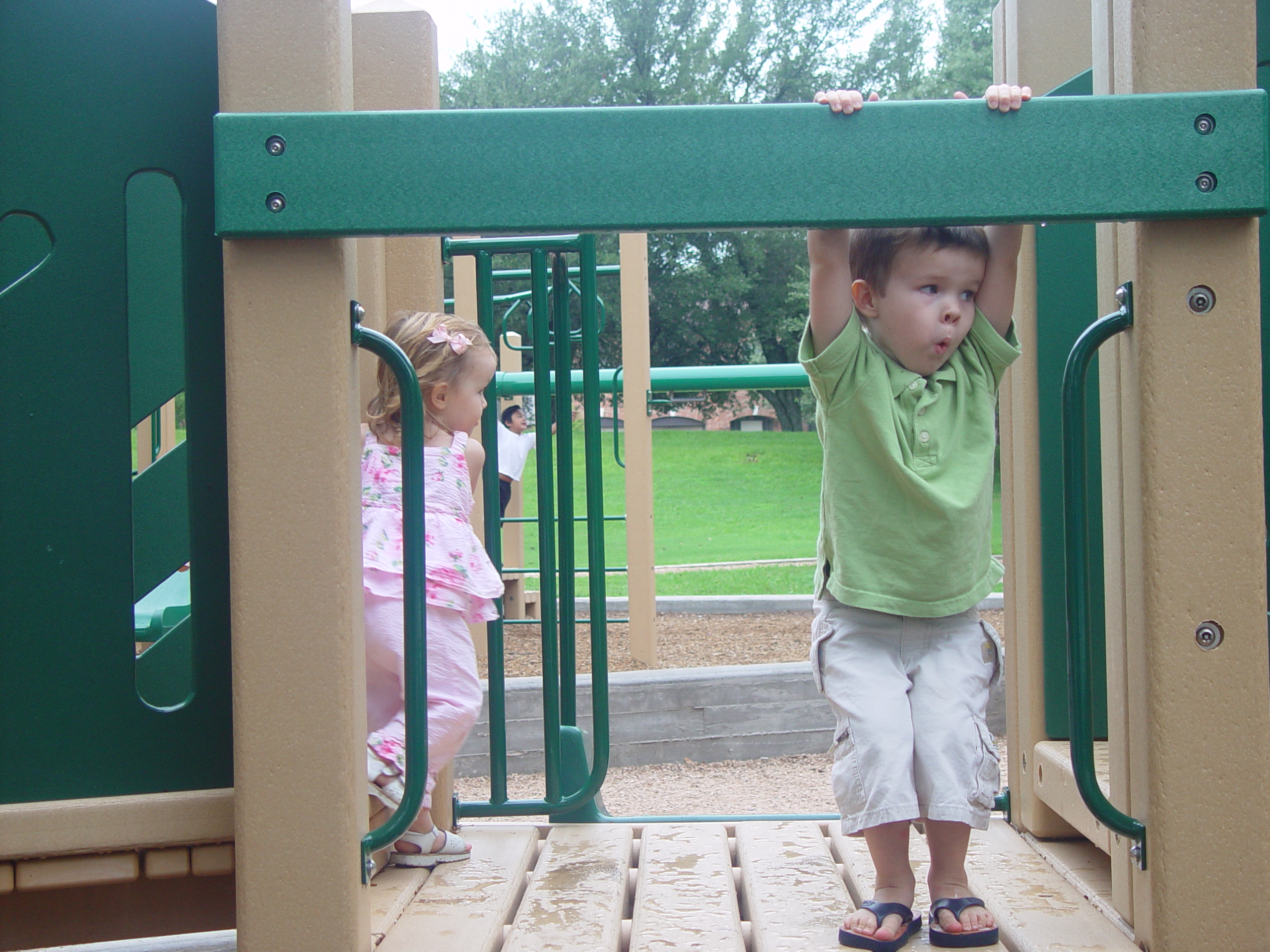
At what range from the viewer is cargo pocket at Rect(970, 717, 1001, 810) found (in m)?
1.64

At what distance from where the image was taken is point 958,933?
5.06 feet

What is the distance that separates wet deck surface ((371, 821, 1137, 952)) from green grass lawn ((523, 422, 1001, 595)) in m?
3.18

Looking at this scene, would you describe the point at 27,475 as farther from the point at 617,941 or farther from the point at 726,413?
the point at 726,413

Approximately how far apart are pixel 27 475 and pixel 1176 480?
4.73 ft

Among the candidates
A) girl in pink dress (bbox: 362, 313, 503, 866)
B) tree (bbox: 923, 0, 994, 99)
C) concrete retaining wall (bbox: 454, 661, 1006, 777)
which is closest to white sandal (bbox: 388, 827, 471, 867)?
girl in pink dress (bbox: 362, 313, 503, 866)

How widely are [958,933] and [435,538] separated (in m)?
1.15

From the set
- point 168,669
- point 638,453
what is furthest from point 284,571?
point 638,453

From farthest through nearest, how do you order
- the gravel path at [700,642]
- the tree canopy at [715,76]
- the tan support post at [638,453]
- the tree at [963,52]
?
the tree canopy at [715,76] → the tree at [963,52] → the gravel path at [700,642] → the tan support post at [638,453]

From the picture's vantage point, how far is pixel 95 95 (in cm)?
153

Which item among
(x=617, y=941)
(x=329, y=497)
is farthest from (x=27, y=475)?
(x=617, y=941)

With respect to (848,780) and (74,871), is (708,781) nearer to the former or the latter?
(848,780)

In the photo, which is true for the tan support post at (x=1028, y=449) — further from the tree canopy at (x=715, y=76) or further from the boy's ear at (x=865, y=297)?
the tree canopy at (x=715, y=76)

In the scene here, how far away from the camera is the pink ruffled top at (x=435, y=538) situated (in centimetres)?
211

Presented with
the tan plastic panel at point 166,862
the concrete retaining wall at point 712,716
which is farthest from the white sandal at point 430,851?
the concrete retaining wall at point 712,716
